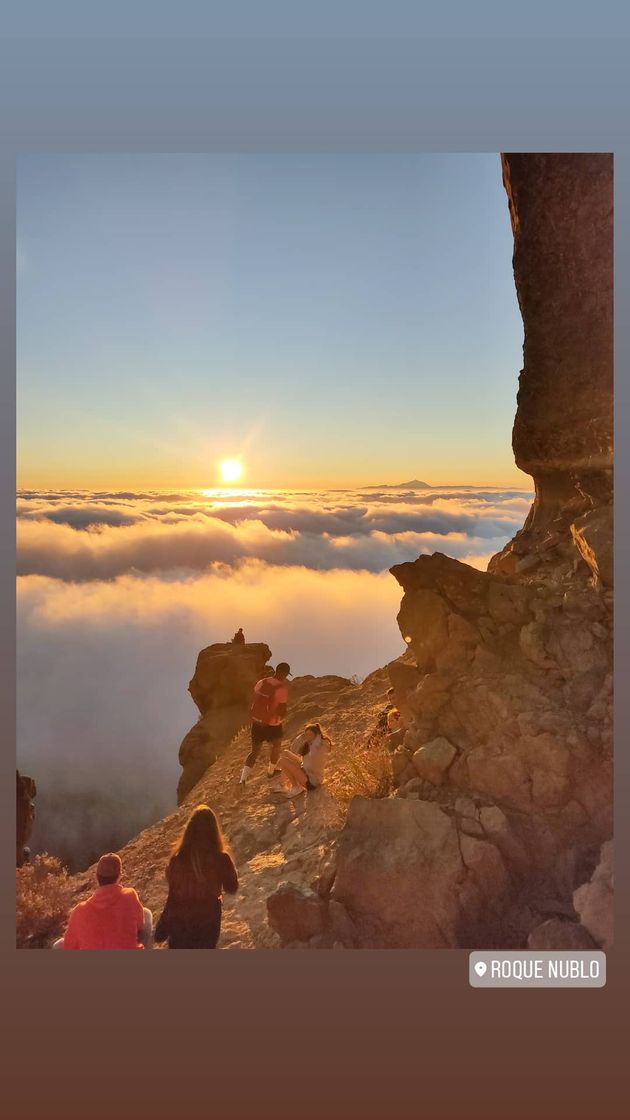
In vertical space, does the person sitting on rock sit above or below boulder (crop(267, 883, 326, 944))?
above

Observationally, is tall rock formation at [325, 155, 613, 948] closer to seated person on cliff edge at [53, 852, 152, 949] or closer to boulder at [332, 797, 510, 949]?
boulder at [332, 797, 510, 949]

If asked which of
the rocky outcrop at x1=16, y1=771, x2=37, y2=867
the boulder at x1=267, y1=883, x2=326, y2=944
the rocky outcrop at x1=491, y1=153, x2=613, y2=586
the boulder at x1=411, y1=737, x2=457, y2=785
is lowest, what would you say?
the boulder at x1=267, y1=883, x2=326, y2=944

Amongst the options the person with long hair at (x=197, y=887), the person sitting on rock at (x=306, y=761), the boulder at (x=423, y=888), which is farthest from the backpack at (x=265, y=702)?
the person with long hair at (x=197, y=887)

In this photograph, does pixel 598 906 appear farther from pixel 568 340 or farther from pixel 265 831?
pixel 568 340

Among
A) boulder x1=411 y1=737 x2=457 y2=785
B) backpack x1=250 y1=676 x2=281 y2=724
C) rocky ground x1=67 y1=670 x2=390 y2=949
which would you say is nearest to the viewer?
rocky ground x1=67 y1=670 x2=390 y2=949

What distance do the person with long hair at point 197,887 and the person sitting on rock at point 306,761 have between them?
5.33 ft

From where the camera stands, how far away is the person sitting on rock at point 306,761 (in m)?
5.98

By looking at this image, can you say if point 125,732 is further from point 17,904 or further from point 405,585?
point 405,585

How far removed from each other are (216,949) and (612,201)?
613 centimetres

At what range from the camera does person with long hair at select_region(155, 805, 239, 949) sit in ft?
14.3

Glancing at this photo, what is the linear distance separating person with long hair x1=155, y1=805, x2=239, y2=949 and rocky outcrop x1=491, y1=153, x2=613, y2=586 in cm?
342

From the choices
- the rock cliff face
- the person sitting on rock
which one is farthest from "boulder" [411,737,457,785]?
the person sitting on rock

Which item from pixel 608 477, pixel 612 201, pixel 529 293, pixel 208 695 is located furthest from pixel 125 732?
pixel 612 201

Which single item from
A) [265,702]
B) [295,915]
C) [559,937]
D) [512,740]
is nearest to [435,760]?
[512,740]
